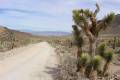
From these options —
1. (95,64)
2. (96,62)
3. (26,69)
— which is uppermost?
(96,62)

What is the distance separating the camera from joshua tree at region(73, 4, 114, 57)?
21.1 meters

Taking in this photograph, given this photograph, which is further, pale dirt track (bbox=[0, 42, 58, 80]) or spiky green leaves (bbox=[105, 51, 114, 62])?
spiky green leaves (bbox=[105, 51, 114, 62])

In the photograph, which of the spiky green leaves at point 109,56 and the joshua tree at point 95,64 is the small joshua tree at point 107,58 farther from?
the joshua tree at point 95,64

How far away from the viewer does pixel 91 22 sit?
21.5 metres

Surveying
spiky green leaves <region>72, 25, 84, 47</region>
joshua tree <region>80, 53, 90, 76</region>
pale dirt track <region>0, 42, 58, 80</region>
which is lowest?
pale dirt track <region>0, 42, 58, 80</region>

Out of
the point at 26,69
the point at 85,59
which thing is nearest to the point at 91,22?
the point at 85,59

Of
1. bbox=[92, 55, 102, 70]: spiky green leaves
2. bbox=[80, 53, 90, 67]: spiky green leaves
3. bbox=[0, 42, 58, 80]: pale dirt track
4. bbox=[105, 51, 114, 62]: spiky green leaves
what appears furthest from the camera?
bbox=[105, 51, 114, 62]: spiky green leaves

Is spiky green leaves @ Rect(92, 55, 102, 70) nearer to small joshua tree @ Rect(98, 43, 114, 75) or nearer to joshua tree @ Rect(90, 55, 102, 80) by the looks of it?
joshua tree @ Rect(90, 55, 102, 80)

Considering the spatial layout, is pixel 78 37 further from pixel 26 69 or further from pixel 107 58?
pixel 26 69

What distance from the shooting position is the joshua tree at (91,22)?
2112 centimetres

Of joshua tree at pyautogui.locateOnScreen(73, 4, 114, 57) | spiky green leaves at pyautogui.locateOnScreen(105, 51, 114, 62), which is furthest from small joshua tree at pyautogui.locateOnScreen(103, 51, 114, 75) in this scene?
joshua tree at pyautogui.locateOnScreen(73, 4, 114, 57)

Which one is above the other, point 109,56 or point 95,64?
point 109,56

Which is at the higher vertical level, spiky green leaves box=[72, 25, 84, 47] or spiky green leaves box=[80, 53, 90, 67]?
spiky green leaves box=[72, 25, 84, 47]

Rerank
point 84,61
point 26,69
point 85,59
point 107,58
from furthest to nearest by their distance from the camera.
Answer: point 107,58
point 26,69
point 84,61
point 85,59
